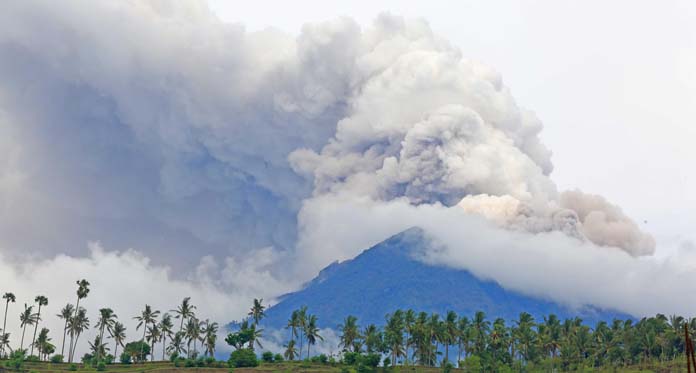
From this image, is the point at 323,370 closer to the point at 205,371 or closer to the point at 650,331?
the point at 205,371

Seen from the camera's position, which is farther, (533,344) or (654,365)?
(533,344)

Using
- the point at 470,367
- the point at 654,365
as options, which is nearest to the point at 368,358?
the point at 470,367

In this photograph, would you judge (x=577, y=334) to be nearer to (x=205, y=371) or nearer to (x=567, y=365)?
(x=567, y=365)

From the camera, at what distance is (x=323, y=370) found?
195500 millimetres

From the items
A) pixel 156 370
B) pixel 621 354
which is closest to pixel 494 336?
pixel 621 354

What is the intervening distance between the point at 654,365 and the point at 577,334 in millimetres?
20994

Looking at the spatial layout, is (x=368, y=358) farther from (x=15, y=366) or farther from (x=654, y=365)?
(x=15, y=366)

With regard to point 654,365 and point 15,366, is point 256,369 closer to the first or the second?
point 15,366

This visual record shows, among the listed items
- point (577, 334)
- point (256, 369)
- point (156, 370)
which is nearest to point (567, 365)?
point (577, 334)

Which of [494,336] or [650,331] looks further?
[494,336]

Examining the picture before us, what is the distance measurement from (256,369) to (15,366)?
57030 millimetres

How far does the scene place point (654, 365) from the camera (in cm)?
17438

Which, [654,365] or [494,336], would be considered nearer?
[654,365]

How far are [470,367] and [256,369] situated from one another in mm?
53608
